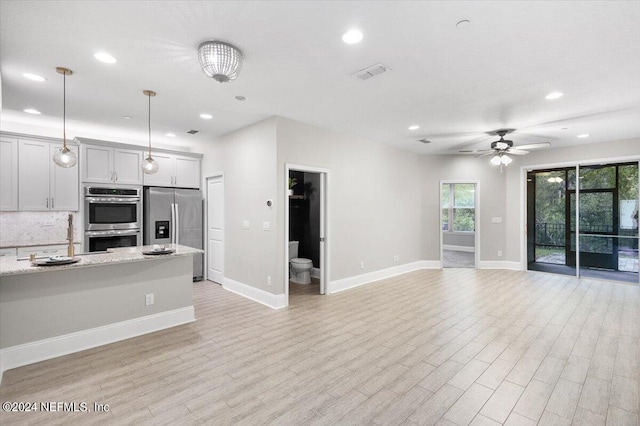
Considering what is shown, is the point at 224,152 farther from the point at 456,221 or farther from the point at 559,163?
the point at 456,221

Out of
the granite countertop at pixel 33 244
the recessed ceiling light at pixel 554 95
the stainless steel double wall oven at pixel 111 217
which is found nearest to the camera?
the recessed ceiling light at pixel 554 95

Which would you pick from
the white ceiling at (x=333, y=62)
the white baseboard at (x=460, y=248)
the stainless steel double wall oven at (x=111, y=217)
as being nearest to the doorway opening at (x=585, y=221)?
the white ceiling at (x=333, y=62)

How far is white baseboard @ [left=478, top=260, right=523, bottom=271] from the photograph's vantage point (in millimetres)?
7048

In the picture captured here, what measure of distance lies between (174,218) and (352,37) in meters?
4.68

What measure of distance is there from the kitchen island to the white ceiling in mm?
1945

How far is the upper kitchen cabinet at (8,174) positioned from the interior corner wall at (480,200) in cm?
755

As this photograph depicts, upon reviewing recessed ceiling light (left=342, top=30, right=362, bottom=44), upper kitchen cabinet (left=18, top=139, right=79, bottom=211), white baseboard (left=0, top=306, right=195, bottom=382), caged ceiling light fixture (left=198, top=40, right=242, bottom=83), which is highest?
recessed ceiling light (left=342, top=30, right=362, bottom=44)

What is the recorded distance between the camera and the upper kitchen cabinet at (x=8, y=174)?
446 cm

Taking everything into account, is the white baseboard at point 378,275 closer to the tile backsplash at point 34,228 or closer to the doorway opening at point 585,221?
the doorway opening at point 585,221

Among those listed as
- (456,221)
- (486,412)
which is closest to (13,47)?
(486,412)

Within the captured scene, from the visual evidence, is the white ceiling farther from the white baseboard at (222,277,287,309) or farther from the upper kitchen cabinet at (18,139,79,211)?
the white baseboard at (222,277,287,309)

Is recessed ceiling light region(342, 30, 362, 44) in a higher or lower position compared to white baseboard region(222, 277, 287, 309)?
higher

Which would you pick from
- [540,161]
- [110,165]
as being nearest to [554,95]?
[540,161]

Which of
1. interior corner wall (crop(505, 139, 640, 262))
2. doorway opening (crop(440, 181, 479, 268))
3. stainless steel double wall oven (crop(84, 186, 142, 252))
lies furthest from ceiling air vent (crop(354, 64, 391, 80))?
doorway opening (crop(440, 181, 479, 268))
